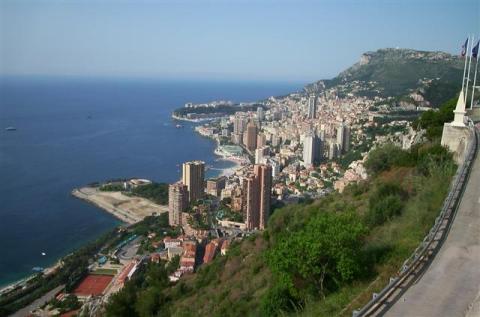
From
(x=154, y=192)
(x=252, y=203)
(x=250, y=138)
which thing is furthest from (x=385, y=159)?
(x=250, y=138)

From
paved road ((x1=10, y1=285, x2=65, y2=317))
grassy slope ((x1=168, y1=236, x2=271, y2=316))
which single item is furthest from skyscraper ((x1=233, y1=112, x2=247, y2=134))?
grassy slope ((x1=168, y1=236, x2=271, y2=316))

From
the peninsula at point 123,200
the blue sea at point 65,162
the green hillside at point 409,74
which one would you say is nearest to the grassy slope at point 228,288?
the blue sea at point 65,162

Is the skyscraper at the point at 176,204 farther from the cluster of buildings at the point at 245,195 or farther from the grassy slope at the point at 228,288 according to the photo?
the grassy slope at the point at 228,288

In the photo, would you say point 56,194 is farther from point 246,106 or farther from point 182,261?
point 246,106

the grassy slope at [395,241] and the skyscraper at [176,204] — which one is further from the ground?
the grassy slope at [395,241]

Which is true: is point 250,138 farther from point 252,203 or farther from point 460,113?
point 460,113

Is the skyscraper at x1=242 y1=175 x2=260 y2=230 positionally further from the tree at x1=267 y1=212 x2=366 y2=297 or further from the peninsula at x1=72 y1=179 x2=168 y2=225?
the tree at x1=267 y1=212 x2=366 y2=297
